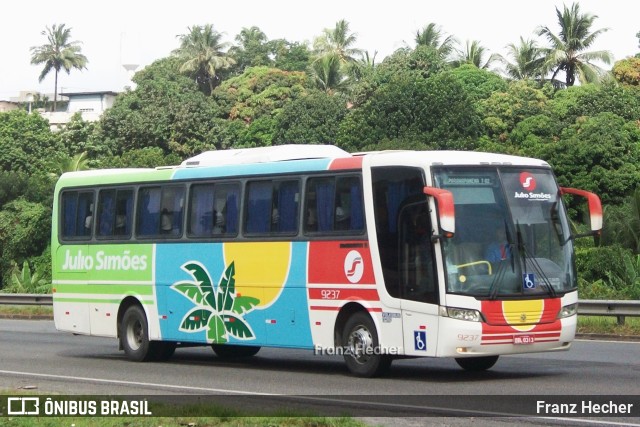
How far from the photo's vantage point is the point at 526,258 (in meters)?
15.3

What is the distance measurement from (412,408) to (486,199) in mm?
3888

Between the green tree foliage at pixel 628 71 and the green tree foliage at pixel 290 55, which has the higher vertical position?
the green tree foliage at pixel 290 55

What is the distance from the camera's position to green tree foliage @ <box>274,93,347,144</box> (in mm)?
77375

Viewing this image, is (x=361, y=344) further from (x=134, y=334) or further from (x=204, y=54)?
(x=204, y=54)

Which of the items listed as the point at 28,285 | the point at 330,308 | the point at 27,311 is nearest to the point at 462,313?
the point at 330,308

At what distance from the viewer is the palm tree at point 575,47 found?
82.2m

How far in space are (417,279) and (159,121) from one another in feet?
224

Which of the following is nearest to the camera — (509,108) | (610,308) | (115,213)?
(115,213)

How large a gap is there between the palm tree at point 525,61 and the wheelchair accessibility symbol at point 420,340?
71.0 m

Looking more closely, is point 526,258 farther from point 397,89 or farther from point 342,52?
point 342,52

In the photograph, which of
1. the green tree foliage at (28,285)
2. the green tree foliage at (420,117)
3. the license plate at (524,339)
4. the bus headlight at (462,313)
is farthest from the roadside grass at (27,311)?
the green tree foliage at (420,117)

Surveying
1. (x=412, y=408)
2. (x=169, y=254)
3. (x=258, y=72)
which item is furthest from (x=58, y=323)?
(x=258, y=72)

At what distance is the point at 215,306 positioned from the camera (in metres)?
18.4

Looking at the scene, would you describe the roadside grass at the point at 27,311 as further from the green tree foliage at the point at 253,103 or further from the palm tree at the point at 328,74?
the palm tree at the point at 328,74
